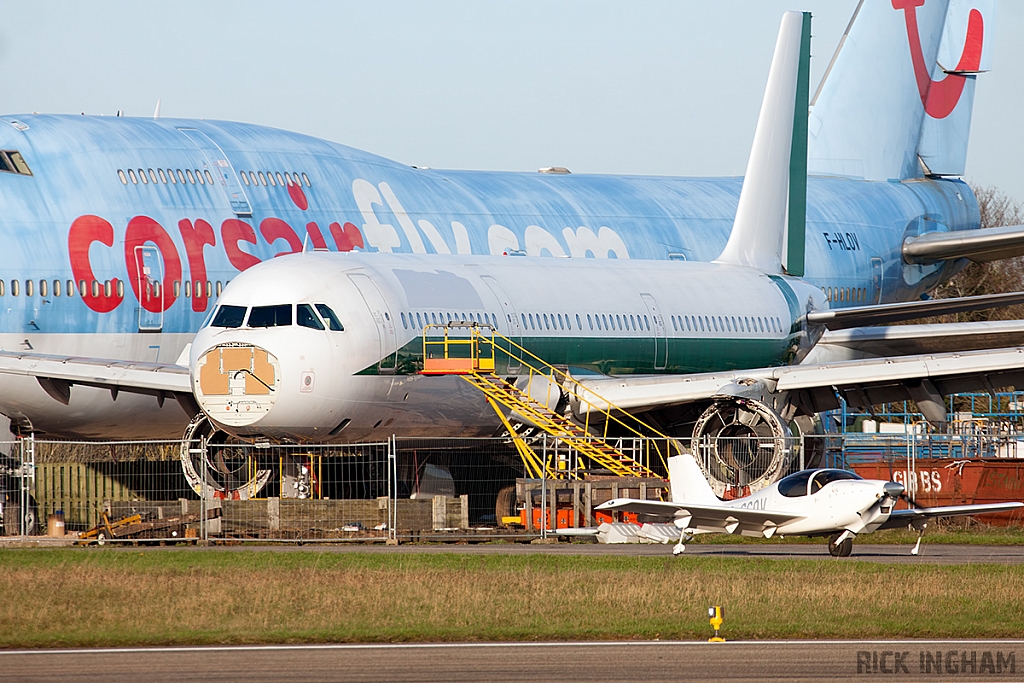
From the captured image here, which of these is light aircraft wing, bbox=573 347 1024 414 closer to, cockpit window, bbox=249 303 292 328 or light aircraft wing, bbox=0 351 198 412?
cockpit window, bbox=249 303 292 328

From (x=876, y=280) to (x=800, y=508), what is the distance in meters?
24.9

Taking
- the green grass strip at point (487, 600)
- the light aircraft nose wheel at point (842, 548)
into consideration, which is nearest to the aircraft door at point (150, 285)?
the green grass strip at point (487, 600)

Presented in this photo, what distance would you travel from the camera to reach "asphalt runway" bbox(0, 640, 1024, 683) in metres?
11.9

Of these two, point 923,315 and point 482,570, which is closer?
point 482,570

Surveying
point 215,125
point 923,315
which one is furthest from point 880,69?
point 215,125

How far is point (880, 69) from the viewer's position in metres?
49.1

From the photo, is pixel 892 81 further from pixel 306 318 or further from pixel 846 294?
pixel 306 318

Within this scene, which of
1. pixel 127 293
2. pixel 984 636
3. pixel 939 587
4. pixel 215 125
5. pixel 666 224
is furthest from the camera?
pixel 666 224

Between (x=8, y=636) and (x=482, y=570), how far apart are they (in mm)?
5517

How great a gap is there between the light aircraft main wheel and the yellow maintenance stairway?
0.60 m

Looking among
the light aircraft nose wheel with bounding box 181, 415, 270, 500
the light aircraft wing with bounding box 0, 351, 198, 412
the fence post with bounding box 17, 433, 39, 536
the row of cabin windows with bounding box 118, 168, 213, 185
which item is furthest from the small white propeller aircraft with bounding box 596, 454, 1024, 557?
the row of cabin windows with bounding box 118, 168, 213, 185

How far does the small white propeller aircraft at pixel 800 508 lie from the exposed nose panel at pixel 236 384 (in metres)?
5.79

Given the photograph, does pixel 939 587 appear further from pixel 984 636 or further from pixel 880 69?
pixel 880 69

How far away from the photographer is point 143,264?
95.7 ft
